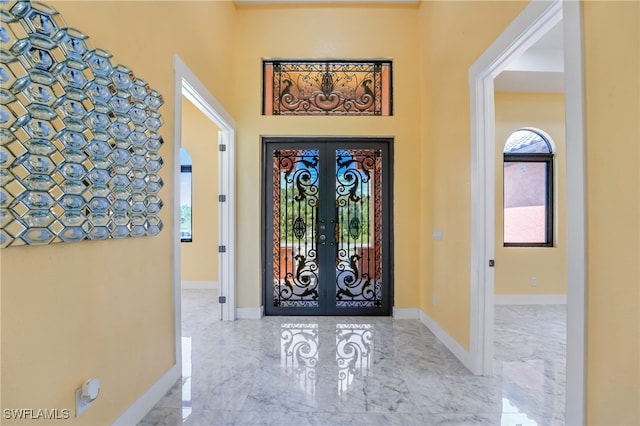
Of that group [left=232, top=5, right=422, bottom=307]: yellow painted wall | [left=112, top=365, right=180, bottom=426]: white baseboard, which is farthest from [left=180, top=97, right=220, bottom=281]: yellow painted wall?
[left=112, top=365, right=180, bottom=426]: white baseboard

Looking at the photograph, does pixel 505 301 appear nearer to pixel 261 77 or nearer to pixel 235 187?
pixel 235 187

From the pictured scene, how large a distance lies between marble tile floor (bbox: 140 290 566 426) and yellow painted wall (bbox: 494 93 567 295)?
998mm

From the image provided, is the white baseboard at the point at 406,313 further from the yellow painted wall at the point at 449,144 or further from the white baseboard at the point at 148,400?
the white baseboard at the point at 148,400

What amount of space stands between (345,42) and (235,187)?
239cm

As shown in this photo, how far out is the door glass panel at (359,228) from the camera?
398 cm

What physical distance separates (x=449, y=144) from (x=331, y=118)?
1.56 metres

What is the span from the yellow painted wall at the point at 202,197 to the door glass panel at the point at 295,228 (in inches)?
76.0

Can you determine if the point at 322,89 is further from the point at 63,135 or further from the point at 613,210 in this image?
the point at 613,210

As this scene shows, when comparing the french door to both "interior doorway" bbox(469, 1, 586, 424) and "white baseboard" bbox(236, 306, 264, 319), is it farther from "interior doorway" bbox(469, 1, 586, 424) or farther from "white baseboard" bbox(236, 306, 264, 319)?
"interior doorway" bbox(469, 1, 586, 424)

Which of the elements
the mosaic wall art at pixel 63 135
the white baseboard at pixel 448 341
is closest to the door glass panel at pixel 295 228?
the white baseboard at pixel 448 341

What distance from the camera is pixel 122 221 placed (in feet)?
5.72

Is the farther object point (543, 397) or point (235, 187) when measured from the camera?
point (235, 187)

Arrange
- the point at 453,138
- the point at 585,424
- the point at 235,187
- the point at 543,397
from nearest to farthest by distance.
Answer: the point at 585,424 → the point at 543,397 → the point at 453,138 → the point at 235,187

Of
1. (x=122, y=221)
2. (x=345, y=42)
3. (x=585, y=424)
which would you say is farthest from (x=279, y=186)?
(x=585, y=424)
